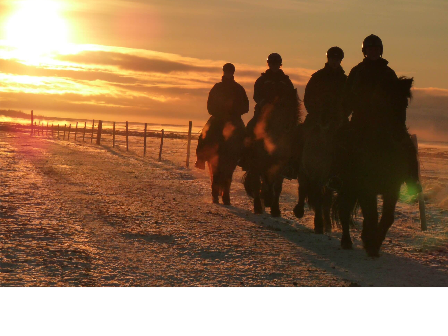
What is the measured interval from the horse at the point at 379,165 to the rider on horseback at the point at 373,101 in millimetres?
25

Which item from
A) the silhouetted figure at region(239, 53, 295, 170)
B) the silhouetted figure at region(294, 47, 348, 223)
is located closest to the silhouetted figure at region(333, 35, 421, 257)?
the silhouetted figure at region(294, 47, 348, 223)

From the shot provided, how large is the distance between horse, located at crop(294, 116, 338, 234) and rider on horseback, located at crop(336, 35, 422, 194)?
134 cm

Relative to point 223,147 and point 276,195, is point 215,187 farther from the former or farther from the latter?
point 276,195

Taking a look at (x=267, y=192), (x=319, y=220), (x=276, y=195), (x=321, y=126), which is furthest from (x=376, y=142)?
(x=267, y=192)

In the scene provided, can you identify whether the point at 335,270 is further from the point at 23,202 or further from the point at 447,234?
the point at 23,202

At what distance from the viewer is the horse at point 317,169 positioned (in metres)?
8.80

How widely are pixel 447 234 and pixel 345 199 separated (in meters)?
2.97

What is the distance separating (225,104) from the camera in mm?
12258

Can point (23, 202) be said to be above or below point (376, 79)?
below

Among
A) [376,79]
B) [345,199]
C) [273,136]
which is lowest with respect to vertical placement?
[345,199]

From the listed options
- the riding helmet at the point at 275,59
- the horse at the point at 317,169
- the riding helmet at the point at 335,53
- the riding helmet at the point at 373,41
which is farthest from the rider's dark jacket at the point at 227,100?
the riding helmet at the point at 373,41

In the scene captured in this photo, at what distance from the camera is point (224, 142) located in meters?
12.5
